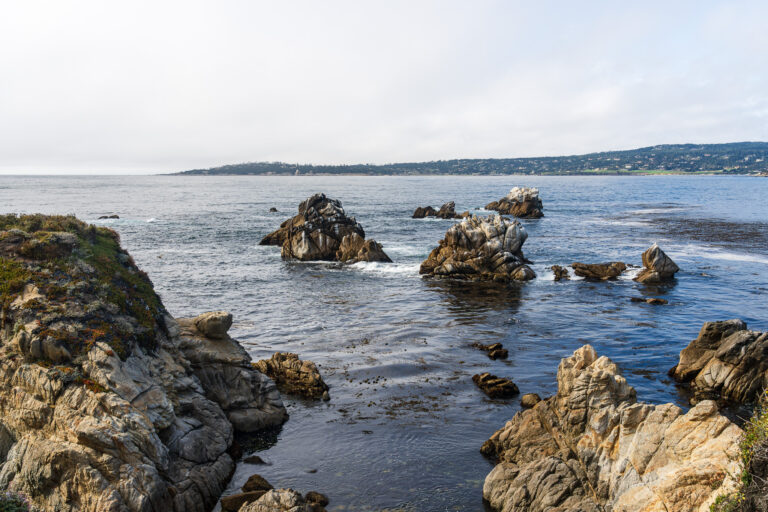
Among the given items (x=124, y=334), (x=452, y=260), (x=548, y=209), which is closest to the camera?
(x=124, y=334)

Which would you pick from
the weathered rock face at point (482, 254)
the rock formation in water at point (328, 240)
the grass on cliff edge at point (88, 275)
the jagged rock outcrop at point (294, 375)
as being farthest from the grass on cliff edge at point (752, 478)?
the rock formation in water at point (328, 240)

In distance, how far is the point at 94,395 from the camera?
16.6 meters

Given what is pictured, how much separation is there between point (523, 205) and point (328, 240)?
63.2 metres

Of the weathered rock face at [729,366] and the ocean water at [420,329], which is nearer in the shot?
the ocean water at [420,329]

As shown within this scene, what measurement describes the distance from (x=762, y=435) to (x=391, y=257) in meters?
55.0

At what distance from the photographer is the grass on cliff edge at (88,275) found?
1967 centimetres

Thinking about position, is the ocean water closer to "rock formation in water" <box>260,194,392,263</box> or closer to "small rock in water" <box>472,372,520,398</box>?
"small rock in water" <box>472,372,520,398</box>

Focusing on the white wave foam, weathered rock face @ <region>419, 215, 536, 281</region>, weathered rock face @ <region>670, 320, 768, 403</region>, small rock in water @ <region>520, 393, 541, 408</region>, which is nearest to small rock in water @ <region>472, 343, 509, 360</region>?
small rock in water @ <region>520, 393, 541, 408</region>

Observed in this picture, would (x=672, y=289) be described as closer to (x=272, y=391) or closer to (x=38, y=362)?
(x=272, y=391)

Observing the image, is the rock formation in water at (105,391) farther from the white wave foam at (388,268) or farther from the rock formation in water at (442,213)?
the rock formation in water at (442,213)

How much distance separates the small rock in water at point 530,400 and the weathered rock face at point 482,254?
1093 inches

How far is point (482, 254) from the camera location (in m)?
54.7

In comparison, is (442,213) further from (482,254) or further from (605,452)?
(605,452)

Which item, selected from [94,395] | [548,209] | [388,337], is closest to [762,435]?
[94,395]
